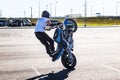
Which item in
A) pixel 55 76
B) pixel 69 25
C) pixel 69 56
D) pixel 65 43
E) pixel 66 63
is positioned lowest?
pixel 55 76

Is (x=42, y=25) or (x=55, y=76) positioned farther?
(x=42, y=25)

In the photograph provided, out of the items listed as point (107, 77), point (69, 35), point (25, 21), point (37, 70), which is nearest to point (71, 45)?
point (69, 35)

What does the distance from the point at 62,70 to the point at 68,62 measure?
1.61 feet

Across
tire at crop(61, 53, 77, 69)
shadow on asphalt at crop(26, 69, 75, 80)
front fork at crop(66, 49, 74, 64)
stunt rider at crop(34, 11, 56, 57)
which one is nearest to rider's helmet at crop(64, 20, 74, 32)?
stunt rider at crop(34, 11, 56, 57)

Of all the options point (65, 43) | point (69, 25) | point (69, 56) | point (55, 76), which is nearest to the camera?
point (55, 76)

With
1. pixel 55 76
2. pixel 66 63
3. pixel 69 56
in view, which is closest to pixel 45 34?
pixel 69 56

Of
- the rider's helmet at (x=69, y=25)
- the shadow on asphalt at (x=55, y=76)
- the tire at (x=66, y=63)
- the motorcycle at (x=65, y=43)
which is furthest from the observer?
the rider's helmet at (x=69, y=25)

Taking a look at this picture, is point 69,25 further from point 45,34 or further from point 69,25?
point 45,34

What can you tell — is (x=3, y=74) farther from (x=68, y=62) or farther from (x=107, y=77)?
(x=107, y=77)

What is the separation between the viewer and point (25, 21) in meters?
80.1

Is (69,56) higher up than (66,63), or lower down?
higher up

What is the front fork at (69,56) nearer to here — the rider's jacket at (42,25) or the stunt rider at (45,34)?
the stunt rider at (45,34)

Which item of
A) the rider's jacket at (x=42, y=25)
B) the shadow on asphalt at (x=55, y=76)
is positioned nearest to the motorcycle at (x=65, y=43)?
the rider's jacket at (x=42, y=25)

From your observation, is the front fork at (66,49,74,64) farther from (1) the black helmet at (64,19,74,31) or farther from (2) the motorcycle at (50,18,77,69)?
(1) the black helmet at (64,19,74,31)
